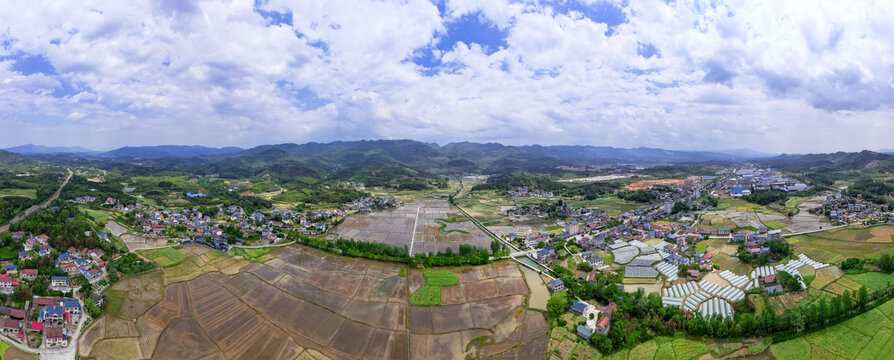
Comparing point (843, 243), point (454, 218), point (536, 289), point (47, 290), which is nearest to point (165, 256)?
point (47, 290)

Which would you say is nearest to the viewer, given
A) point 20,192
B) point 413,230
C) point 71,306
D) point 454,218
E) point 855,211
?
point 71,306

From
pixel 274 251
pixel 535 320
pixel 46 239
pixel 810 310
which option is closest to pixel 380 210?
pixel 274 251

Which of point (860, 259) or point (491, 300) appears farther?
point (860, 259)

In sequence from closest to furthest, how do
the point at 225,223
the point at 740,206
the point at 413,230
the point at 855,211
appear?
1. the point at 855,211
2. the point at 225,223
3. the point at 413,230
4. the point at 740,206

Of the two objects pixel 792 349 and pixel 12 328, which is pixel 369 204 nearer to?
pixel 12 328

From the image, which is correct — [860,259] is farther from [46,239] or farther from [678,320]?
[46,239]

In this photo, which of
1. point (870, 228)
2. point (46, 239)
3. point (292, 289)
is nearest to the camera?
point (292, 289)
